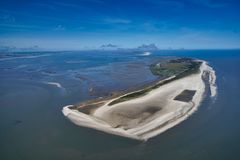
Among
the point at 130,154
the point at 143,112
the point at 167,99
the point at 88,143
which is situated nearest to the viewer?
the point at 130,154

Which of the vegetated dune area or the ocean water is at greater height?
the vegetated dune area

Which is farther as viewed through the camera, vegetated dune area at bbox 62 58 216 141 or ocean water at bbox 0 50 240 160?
vegetated dune area at bbox 62 58 216 141

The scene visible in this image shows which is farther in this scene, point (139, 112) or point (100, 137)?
point (139, 112)

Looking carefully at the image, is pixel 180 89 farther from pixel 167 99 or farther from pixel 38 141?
pixel 38 141

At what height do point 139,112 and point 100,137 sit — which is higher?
point 139,112

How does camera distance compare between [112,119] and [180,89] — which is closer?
[112,119]

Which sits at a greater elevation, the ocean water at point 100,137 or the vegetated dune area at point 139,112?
the vegetated dune area at point 139,112

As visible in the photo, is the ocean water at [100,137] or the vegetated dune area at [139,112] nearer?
the ocean water at [100,137]

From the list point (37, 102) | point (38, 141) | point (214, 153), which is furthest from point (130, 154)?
point (37, 102)

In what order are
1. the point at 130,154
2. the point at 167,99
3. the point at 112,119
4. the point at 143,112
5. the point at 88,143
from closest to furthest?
the point at 130,154 < the point at 88,143 < the point at 112,119 < the point at 143,112 < the point at 167,99
